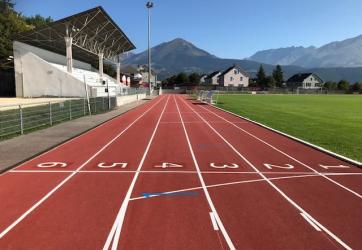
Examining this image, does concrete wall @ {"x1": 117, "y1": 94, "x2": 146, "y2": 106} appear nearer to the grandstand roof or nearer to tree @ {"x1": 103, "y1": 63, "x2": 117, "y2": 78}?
the grandstand roof

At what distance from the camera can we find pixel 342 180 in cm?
969

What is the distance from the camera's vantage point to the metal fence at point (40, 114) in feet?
54.4

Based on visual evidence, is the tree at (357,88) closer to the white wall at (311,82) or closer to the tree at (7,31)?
the white wall at (311,82)

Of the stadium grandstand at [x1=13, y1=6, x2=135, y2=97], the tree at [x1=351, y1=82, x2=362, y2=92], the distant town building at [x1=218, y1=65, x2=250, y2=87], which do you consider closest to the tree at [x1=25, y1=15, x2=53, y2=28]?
the stadium grandstand at [x1=13, y1=6, x2=135, y2=97]

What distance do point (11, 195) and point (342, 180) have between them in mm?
7163

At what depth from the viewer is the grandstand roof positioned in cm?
4975

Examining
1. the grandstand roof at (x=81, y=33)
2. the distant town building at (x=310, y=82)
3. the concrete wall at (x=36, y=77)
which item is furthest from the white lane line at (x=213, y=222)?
the distant town building at (x=310, y=82)

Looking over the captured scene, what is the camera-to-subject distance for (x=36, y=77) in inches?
1999

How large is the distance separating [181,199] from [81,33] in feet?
166

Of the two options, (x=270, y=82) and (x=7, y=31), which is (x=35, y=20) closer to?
(x=7, y=31)

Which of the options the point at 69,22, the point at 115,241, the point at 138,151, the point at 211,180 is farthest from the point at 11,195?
the point at 69,22

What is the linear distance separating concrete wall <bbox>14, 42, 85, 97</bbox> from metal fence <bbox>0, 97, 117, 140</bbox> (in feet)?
62.2

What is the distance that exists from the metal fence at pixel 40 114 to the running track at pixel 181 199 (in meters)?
3.73

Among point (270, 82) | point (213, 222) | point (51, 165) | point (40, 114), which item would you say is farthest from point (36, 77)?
point (270, 82)
